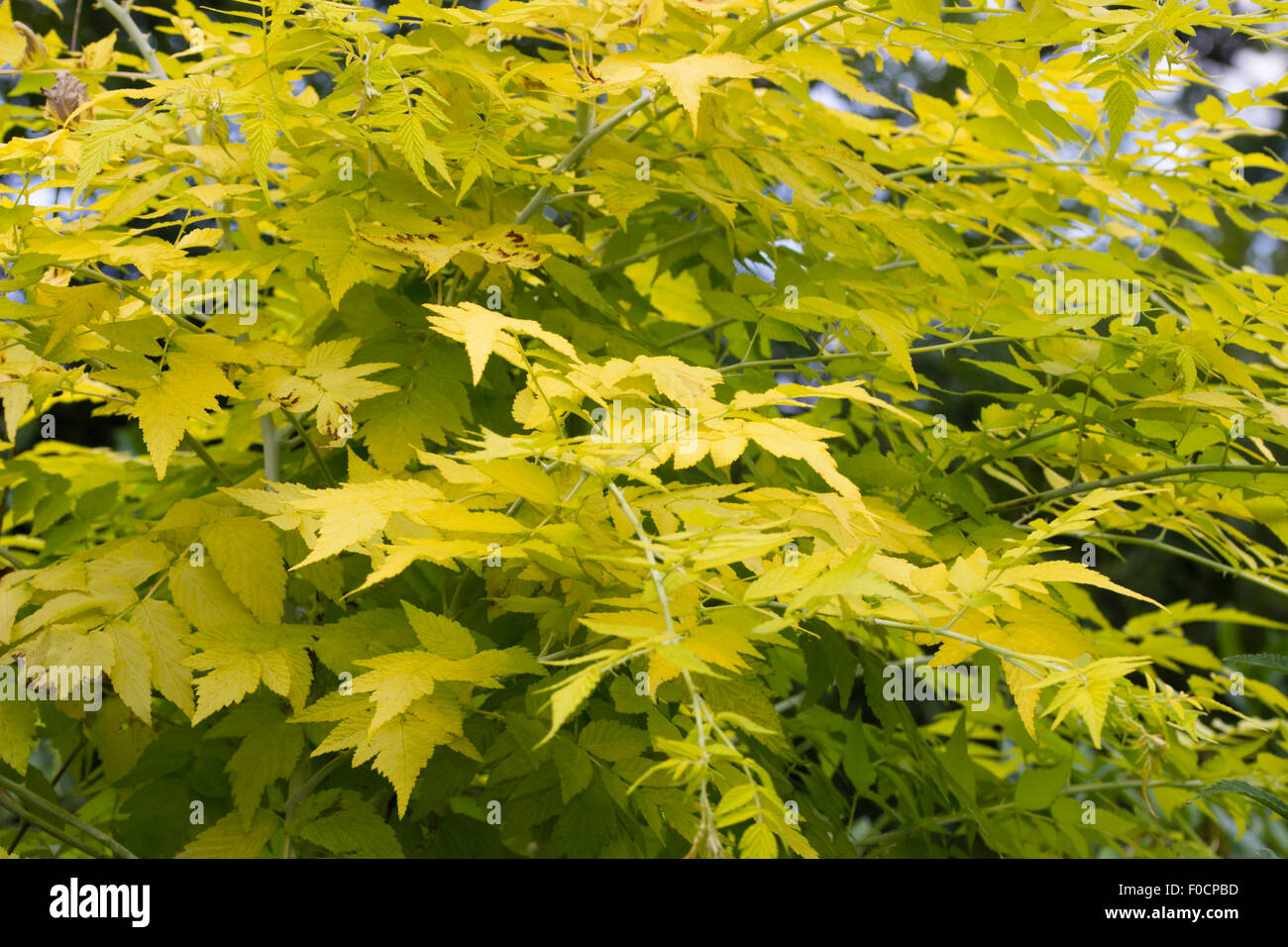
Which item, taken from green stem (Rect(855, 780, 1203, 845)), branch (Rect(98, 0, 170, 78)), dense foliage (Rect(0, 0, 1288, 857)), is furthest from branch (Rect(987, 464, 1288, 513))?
branch (Rect(98, 0, 170, 78))

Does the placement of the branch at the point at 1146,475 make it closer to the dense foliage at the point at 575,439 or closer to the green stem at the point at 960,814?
the dense foliage at the point at 575,439

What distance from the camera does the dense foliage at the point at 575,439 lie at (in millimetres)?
1022

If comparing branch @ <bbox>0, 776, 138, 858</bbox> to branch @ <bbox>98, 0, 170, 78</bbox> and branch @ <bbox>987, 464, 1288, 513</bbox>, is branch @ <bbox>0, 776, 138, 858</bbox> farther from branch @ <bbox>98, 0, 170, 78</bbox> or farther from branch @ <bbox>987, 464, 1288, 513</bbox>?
branch @ <bbox>987, 464, 1288, 513</bbox>

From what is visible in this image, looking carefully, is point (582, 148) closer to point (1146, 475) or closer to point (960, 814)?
point (1146, 475)

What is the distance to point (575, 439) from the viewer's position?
98 cm

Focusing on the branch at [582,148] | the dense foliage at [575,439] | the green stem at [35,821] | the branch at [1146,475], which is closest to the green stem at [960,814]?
the dense foliage at [575,439]

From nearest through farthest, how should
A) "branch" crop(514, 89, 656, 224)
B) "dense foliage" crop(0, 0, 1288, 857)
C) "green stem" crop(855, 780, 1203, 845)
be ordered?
"dense foliage" crop(0, 0, 1288, 857) < "branch" crop(514, 89, 656, 224) < "green stem" crop(855, 780, 1203, 845)

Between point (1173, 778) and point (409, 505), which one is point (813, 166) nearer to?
point (409, 505)

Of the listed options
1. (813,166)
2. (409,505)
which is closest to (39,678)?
(409,505)

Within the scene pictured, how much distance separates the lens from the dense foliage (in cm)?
102

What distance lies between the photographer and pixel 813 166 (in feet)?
4.75

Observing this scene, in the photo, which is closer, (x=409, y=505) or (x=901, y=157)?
(x=409, y=505)

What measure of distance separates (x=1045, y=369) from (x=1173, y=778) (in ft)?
3.43

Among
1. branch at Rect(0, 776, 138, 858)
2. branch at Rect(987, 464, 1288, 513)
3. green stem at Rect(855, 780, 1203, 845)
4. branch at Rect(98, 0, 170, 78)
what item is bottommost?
green stem at Rect(855, 780, 1203, 845)
